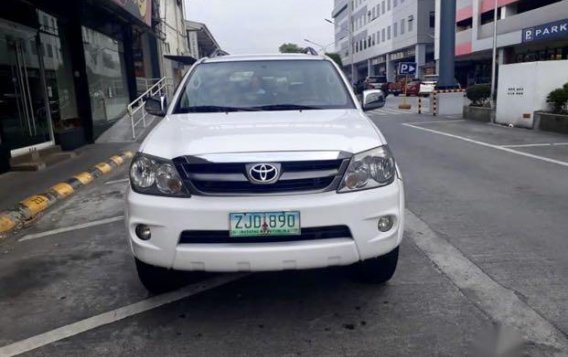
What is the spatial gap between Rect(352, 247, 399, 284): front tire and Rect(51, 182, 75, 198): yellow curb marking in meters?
5.30

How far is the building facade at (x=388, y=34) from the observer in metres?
52.5

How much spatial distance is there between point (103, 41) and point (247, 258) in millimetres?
14429

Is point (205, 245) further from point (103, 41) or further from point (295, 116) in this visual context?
point (103, 41)

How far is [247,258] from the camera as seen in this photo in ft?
9.93

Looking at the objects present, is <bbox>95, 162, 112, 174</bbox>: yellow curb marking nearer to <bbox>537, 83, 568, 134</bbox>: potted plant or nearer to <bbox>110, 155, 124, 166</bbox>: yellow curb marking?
<bbox>110, 155, 124, 166</bbox>: yellow curb marking

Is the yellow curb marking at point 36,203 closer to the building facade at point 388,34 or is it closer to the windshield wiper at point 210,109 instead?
the windshield wiper at point 210,109

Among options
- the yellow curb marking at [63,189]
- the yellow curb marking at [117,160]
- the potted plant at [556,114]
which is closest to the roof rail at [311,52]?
the yellow curb marking at [63,189]

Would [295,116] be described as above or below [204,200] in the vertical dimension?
above

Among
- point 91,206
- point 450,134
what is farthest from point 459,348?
point 450,134

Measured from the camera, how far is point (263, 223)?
3043 mm

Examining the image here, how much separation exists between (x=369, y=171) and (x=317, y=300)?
Answer: 1.05m

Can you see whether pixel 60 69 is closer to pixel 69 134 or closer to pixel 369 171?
pixel 69 134

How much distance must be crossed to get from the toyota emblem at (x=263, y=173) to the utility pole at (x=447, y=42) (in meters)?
20.4

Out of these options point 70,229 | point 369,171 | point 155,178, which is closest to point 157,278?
point 155,178
